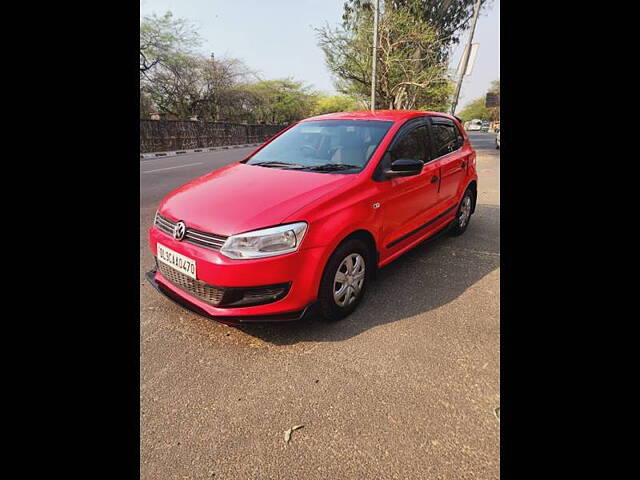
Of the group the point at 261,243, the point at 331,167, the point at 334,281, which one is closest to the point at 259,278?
the point at 261,243

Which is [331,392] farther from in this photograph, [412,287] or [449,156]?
[449,156]

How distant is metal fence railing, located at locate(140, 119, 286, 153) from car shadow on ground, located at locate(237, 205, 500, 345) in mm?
17120

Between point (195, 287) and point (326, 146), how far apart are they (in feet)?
5.65

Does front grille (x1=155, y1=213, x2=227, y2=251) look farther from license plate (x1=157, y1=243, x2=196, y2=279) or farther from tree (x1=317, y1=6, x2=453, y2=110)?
tree (x1=317, y1=6, x2=453, y2=110)

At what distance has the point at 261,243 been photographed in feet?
6.78

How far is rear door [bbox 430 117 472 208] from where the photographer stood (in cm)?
362

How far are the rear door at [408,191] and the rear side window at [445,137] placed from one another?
0.20 metres

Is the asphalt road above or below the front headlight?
below

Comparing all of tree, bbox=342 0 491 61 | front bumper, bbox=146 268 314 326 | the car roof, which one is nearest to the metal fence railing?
tree, bbox=342 0 491 61

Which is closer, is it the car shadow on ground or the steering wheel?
the car shadow on ground

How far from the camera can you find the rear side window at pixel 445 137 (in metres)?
3.64
